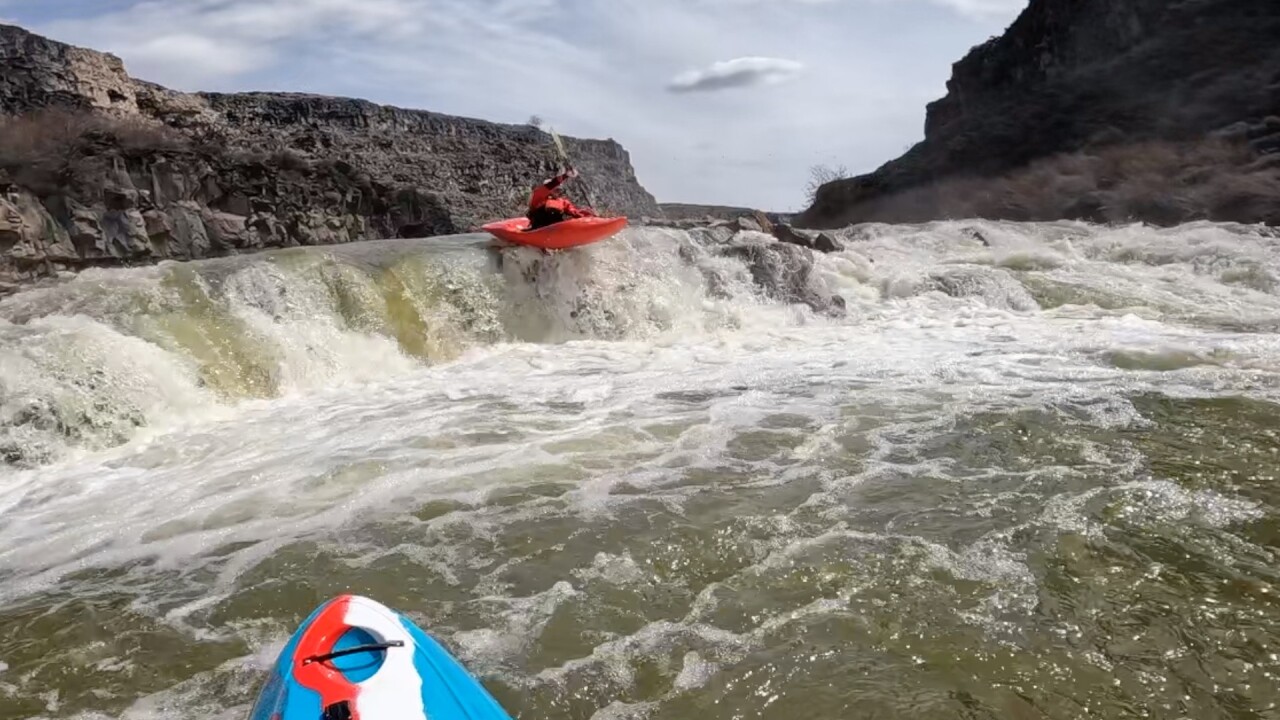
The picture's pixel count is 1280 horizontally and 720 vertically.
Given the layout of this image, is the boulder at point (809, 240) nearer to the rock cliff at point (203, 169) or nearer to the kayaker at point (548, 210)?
the kayaker at point (548, 210)

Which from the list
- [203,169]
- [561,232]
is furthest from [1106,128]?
[203,169]

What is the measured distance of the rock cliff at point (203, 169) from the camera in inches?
510

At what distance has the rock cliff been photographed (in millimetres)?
12953

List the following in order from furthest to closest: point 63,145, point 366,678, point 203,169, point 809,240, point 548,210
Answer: point 203,169, point 63,145, point 809,240, point 548,210, point 366,678

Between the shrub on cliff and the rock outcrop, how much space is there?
14.6 meters

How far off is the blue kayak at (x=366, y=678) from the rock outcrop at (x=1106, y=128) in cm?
1443

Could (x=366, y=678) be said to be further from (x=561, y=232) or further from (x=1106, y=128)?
(x=1106, y=128)

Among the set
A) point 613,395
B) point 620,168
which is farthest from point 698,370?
point 620,168

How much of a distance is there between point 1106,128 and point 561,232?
1349cm

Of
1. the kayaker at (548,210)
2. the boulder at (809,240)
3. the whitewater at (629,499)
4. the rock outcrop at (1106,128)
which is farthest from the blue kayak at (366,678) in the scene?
the rock outcrop at (1106,128)

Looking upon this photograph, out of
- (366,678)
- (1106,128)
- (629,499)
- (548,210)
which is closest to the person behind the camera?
(366,678)

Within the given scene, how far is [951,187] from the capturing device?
18.8 meters

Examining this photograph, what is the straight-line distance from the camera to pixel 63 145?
45.1 feet

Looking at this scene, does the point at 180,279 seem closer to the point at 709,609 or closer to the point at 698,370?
the point at 698,370
